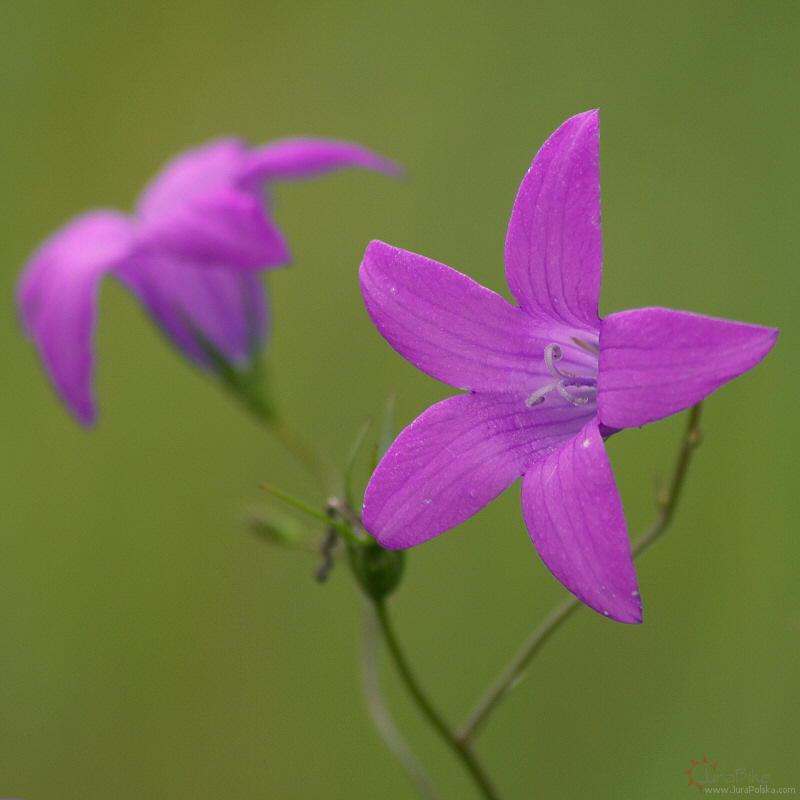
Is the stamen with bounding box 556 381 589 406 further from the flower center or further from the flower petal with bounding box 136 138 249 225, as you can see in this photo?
the flower petal with bounding box 136 138 249 225

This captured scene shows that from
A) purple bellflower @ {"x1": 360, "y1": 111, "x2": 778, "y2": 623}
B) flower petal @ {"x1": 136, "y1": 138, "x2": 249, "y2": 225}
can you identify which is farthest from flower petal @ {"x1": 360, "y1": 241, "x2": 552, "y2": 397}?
Answer: flower petal @ {"x1": 136, "y1": 138, "x2": 249, "y2": 225}

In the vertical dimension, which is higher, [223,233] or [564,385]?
[223,233]

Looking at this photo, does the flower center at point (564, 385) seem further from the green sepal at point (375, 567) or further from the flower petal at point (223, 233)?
the flower petal at point (223, 233)

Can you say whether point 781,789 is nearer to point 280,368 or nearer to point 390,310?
point 390,310

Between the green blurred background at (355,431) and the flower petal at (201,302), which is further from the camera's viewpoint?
the green blurred background at (355,431)

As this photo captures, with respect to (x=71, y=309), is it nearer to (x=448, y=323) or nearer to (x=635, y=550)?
(x=448, y=323)

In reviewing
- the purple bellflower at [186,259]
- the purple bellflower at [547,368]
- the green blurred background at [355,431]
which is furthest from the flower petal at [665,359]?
the green blurred background at [355,431]

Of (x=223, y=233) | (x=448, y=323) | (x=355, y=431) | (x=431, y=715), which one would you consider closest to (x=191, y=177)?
(x=223, y=233)
